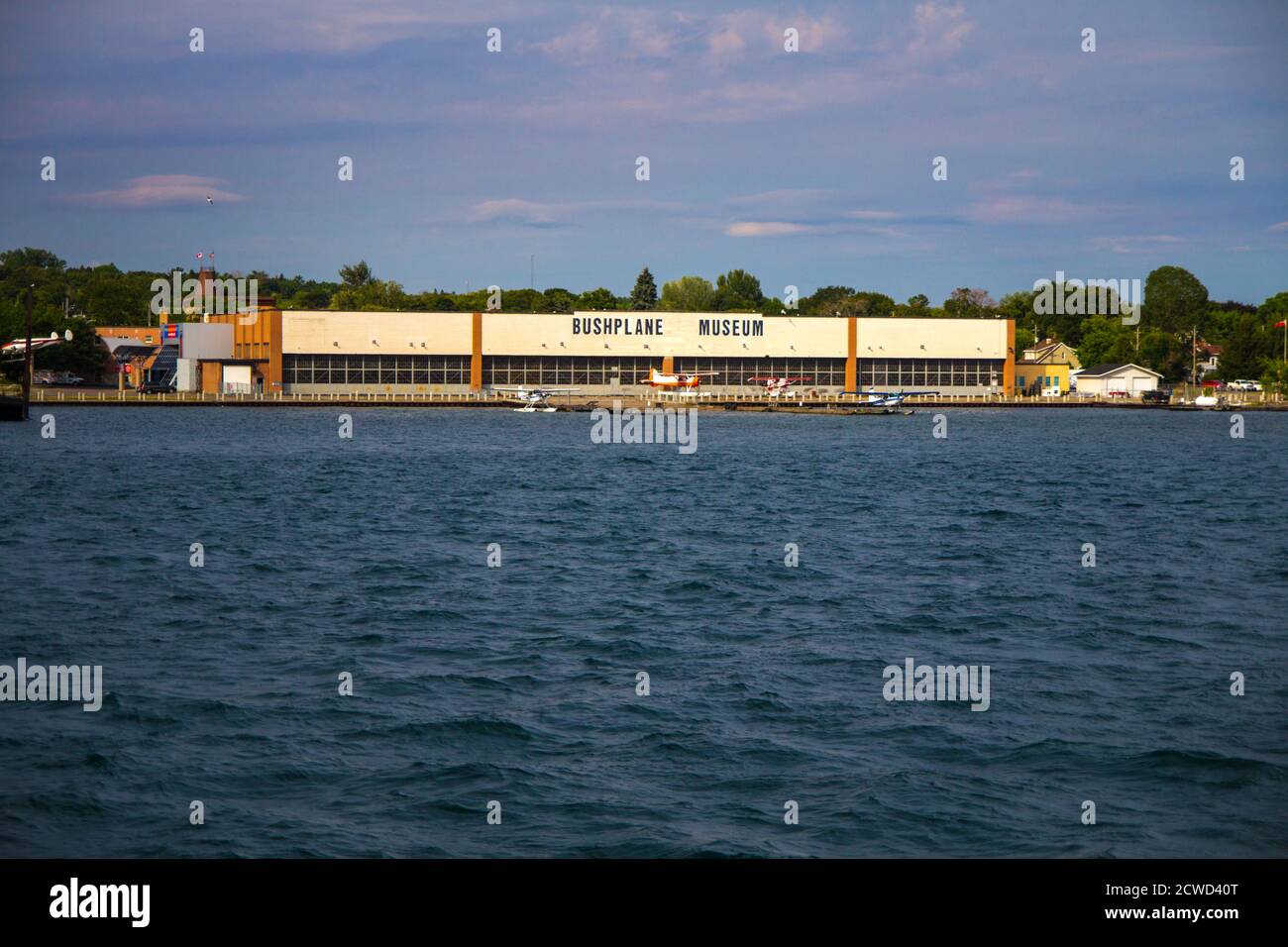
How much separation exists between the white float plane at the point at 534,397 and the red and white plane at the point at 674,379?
8417 mm

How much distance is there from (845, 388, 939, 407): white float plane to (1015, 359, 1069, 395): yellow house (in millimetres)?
18902

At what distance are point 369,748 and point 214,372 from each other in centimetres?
12430

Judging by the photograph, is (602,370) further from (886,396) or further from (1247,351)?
(1247,351)

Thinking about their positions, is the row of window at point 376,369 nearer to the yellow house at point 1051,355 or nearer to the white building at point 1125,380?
the yellow house at point 1051,355

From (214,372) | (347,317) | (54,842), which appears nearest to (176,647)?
(54,842)

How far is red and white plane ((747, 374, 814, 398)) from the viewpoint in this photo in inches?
5246

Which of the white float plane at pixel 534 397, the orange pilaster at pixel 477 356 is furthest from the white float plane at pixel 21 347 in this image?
the white float plane at pixel 534 397

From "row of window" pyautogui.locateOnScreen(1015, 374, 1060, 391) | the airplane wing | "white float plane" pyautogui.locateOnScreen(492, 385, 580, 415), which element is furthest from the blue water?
"row of window" pyautogui.locateOnScreen(1015, 374, 1060, 391)

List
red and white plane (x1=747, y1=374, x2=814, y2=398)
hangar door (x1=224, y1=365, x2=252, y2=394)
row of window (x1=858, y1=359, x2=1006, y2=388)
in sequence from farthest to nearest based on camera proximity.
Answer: row of window (x1=858, y1=359, x2=1006, y2=388) < red and white plane (x1=747, y1=374, x2=814, y2=398) < hangar door (x1=224, y1=365, x2=252, y2=394)

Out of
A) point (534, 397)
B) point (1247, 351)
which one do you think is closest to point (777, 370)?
point (534, 397)

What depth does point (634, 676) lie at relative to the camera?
64.1ft

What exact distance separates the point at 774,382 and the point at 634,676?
116 meters

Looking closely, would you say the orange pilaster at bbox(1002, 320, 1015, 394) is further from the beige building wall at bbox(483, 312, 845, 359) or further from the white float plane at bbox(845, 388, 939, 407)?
the beige building wall at bbox(483, 312, 845, 359)
